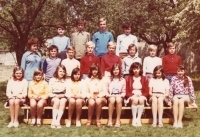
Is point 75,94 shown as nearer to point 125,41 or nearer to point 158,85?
point 158,85

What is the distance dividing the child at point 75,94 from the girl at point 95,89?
0.16 metres

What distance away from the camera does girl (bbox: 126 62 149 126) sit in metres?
8.12

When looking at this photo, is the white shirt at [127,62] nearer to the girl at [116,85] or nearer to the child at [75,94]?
the girl at [116,85]

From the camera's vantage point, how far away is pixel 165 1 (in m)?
27.3

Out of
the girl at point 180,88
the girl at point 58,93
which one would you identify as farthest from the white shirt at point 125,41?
the girl at point 58,93

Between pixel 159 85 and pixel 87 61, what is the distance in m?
1.86

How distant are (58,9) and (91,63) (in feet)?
26.0

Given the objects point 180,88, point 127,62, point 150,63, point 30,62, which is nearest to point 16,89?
point 30,62

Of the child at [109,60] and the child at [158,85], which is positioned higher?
the child at [109,60]

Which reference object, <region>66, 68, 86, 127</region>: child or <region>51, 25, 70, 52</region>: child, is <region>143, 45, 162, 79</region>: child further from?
<region>51, 25, 70, 52</region>: child

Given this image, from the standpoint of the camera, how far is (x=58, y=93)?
819cm

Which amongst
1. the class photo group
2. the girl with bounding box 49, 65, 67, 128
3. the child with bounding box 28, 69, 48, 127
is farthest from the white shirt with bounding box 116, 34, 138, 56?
the child with bounding box 28, 69, 48, 127

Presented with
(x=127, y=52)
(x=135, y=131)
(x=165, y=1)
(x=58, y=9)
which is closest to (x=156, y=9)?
(x=165, y=1)

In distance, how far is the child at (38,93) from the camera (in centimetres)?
798
